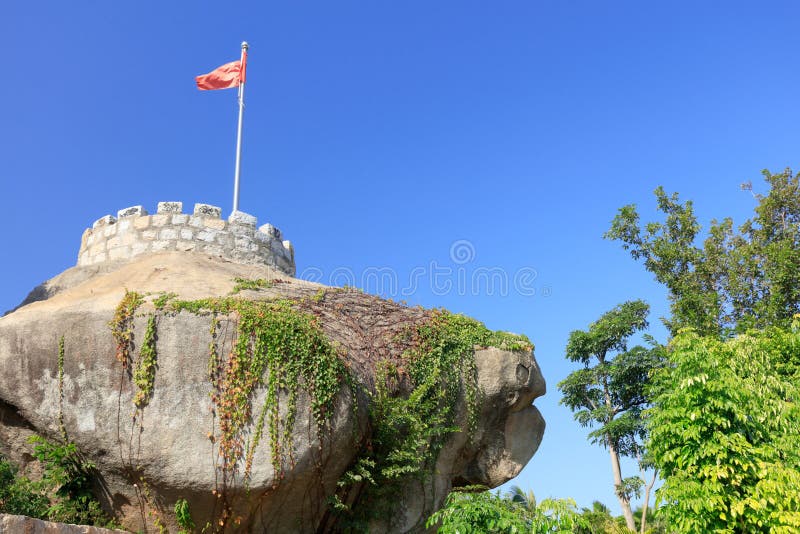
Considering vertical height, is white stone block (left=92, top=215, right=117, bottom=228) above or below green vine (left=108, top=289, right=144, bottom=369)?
above

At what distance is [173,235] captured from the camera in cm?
1330

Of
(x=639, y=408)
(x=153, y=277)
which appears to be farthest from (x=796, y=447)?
(x=639, y=408)

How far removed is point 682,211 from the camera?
75.6 ft

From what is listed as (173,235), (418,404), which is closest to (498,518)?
(418,404)

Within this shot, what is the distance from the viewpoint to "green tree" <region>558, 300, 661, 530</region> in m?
23.4

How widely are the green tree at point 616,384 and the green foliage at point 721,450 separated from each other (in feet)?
39.8

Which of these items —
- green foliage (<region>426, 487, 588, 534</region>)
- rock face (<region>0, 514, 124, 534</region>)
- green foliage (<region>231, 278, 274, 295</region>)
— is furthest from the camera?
green foliage (<region>231, 278, 274, 295</region>)

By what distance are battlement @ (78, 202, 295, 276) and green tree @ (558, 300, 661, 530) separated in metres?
14.7

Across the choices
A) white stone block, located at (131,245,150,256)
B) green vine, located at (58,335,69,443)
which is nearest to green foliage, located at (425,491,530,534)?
green vine, located at (58,335,69,443)

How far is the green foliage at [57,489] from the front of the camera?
30.4ft

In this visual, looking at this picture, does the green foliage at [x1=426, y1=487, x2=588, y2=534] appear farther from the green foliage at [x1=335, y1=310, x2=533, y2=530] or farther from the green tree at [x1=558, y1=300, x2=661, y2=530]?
the green tree at [x1=558, y1=300, x2=661, y2=530]

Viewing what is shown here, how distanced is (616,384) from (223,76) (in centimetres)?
1676

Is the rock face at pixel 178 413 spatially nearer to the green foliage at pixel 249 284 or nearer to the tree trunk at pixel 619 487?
the green foliage at pixel 249 284

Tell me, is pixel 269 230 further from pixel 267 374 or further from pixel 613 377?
pixel 613 377
